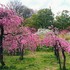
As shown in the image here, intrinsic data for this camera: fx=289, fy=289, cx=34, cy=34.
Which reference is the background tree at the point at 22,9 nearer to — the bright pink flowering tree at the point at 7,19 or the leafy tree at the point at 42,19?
the leafy tree at the point at 42,19

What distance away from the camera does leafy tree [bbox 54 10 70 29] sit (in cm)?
6262

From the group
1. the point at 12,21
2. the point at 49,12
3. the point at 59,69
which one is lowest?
the point at 59,69

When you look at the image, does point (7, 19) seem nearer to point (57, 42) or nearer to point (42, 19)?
point (57, 42)

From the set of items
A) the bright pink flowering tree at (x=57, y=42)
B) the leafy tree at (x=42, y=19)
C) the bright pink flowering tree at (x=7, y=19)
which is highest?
the leafy tree at (x=42, y=19)

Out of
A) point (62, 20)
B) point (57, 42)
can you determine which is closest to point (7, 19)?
point (57, 42)

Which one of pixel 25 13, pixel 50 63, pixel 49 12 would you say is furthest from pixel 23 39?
pixel 25 13

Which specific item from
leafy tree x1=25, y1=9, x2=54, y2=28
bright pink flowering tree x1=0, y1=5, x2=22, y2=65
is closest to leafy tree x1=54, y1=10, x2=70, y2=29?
leafy tree x1=25, y1=9, x2=54, y2=28

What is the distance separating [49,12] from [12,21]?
4263 centimetres

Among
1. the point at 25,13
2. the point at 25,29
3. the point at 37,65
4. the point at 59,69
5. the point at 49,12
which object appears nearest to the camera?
the point at 59,69

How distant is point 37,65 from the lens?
80.1 ft

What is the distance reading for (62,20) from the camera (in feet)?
209

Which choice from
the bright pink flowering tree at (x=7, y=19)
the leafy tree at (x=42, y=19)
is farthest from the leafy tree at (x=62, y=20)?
the bright pink flowering tree at (x=7, y=19)

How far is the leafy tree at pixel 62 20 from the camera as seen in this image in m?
62.6

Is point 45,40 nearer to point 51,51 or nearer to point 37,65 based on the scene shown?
point 37,65
